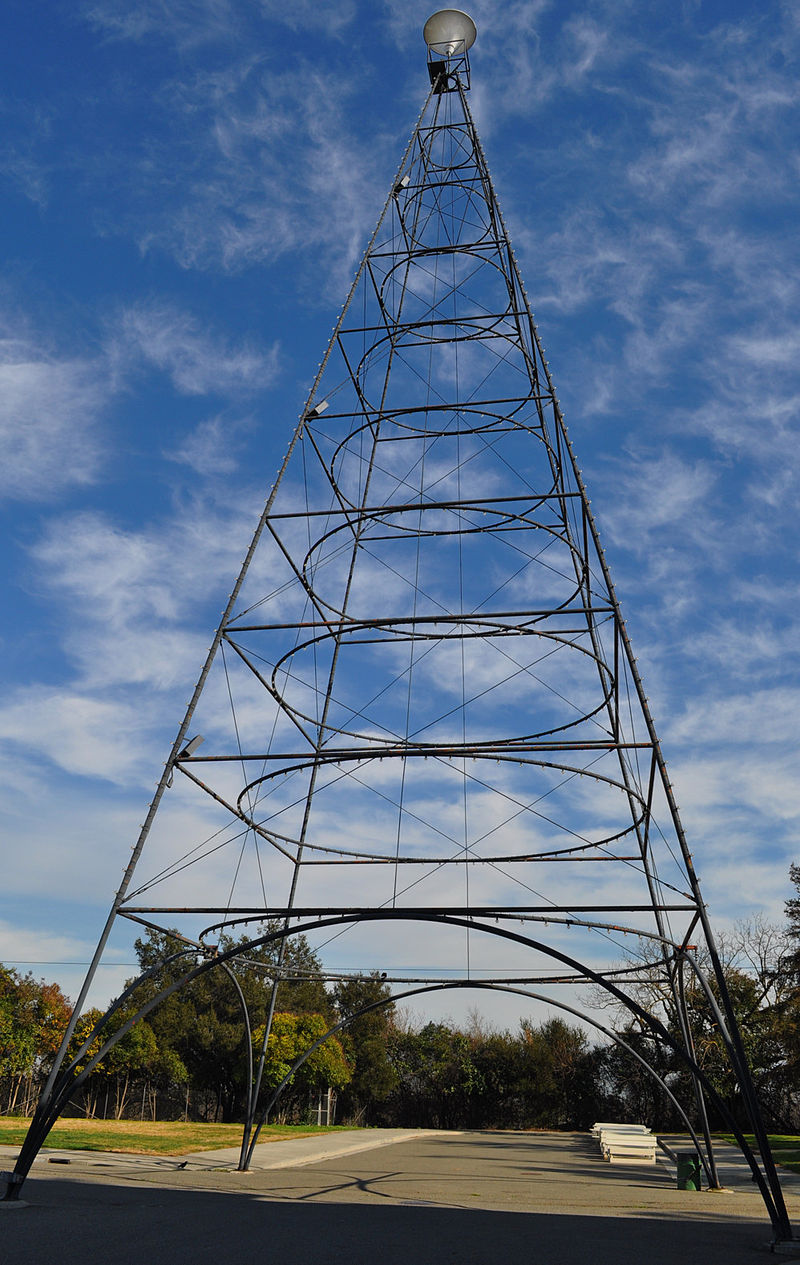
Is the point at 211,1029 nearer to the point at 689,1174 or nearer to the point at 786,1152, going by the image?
the point at 786,1152

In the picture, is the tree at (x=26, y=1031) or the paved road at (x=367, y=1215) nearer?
the paved road at (x=367, y=1215)

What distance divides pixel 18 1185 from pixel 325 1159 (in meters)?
10.7

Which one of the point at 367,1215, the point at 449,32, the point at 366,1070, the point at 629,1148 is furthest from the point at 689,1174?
the point at 366,1070

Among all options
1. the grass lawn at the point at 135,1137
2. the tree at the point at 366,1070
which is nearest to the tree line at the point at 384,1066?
the tree at the point at 366,1070

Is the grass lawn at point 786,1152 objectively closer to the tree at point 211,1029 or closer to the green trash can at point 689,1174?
the green trash can at point 689,1174

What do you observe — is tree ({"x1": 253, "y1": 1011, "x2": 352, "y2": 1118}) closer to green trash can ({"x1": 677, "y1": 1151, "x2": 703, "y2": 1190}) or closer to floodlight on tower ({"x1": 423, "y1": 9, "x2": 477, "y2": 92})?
green trash can ({"x1": 677, "y1": 1151, "x2": 703, "y2": 1190})

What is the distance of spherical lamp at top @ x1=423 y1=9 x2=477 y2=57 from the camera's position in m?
19.4

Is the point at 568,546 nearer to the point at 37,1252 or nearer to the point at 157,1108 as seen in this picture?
the point at 37,1252

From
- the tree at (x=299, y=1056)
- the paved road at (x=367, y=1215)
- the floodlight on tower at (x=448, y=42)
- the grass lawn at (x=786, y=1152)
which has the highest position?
the floodlight on tower at (x=448, y=42)

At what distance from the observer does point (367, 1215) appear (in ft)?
31.7

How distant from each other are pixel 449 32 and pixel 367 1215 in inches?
848

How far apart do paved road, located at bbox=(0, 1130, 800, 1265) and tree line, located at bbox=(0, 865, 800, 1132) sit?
Result: 61.1ft

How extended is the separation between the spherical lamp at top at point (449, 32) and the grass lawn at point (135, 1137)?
22972 millimetres

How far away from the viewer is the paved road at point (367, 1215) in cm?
720
